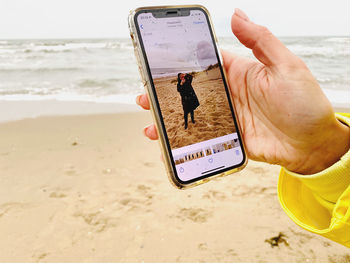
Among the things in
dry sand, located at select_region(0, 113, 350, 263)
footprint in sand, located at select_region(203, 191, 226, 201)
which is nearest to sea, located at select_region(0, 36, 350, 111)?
dry sand, located at select_region(0, 113, 350, 263)

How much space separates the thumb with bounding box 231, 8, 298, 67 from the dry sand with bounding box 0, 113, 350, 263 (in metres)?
1.26

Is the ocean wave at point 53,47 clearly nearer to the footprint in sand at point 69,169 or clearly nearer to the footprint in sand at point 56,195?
the footprint in sand at point 69,169

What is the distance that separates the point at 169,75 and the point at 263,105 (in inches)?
18.5

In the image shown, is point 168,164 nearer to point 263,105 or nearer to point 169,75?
point 169,75

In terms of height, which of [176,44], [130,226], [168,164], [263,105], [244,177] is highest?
[176,44]

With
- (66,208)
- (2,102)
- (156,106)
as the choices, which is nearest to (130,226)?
(66,208)

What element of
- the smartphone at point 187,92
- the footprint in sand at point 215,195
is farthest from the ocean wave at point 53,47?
the smartphone at point 187,92

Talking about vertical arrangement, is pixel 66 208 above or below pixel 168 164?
below

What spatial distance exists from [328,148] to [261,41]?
0.53 metres

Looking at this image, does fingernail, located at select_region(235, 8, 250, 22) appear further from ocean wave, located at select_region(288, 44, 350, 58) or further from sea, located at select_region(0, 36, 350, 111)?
ocean wave, located at select_region(288, 44, 350, 58)

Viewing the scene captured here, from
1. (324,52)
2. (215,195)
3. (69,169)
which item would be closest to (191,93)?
(215,195)

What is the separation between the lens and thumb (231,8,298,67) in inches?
49.0

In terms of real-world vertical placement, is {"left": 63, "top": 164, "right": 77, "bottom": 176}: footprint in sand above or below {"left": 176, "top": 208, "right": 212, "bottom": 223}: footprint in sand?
above

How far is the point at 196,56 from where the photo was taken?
1.50 meters
